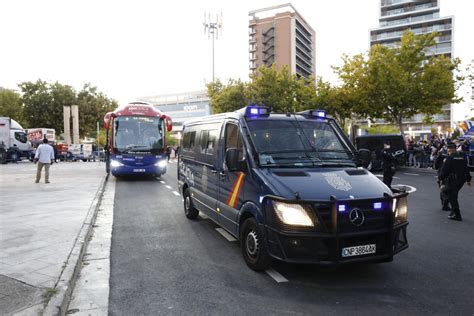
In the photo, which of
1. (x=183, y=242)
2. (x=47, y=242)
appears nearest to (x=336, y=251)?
(x=183, y=242)

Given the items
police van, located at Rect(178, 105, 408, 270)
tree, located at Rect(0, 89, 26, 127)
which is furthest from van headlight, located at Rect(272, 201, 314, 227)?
tree, located at Rect(0, 89, 26, 127)

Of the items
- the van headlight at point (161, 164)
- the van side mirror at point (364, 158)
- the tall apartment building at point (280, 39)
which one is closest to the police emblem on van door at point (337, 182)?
the van side mirror at point (364, 158)

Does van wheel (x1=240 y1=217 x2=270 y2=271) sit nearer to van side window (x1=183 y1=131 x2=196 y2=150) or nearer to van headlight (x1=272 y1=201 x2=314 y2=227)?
van headlight (x1=272 y1=201 x2=314 y2=227)

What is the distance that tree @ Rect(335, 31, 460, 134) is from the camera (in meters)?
24.3

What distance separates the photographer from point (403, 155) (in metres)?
22.8

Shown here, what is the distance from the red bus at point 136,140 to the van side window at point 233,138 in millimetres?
10648

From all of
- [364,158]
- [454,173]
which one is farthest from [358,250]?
[454,173]

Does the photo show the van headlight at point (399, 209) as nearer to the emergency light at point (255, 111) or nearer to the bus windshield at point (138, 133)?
the emergency light at point (255, 111)

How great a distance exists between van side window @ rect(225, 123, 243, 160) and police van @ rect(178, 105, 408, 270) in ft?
0.05

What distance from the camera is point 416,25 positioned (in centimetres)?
8344

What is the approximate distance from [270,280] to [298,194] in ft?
3.94

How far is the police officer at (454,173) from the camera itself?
28.2 ft

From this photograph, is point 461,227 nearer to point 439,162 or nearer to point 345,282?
point 439,162

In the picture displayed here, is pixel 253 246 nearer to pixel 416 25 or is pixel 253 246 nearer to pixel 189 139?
pixel 189 139
